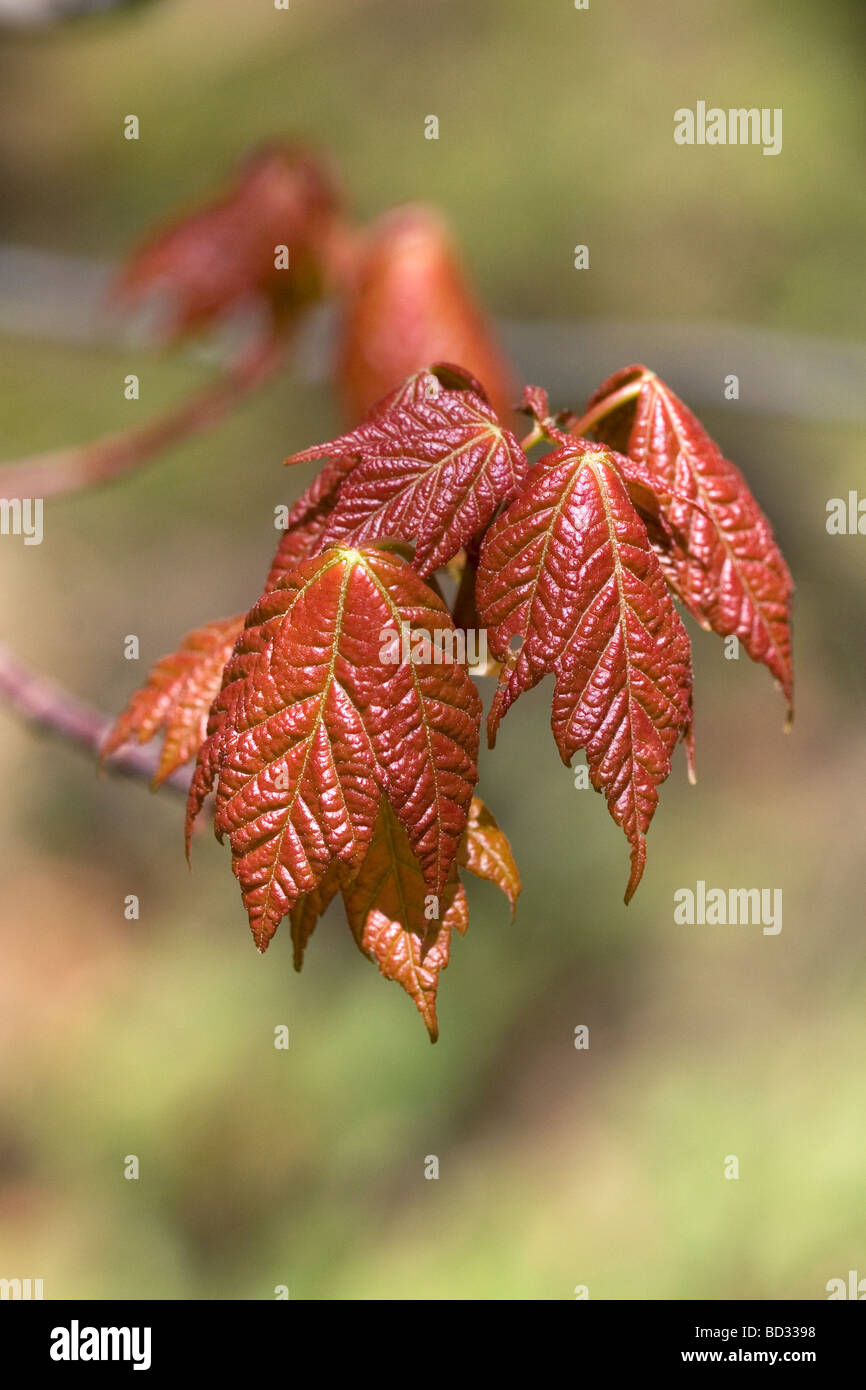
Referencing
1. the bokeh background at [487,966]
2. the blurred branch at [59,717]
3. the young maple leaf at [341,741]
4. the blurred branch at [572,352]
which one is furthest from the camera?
the bokeh background at [487,966]

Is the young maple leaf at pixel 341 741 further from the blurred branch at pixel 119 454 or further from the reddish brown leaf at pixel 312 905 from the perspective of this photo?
the blurred branch at pixel 119 454

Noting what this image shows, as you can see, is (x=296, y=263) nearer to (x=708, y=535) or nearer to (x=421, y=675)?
(x=708, y=535)

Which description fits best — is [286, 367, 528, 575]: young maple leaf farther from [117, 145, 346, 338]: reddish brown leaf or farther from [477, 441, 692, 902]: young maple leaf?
[117, 145, 346, 338]: reddish brown leaf

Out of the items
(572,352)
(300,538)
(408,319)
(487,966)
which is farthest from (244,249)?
(487,966)

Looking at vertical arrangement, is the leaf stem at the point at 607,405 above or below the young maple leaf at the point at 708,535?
above

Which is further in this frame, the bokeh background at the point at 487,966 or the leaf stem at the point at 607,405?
the bokeh background at the point at 487,966

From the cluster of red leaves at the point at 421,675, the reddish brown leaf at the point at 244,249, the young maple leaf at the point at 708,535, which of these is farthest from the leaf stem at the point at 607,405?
the reddish brown leaf at the point at 244,249

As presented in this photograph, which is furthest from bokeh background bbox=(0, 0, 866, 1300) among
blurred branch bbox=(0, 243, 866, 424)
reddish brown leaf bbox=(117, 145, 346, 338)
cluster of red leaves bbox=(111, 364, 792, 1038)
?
cluster of red leaves bbox=(111, 364, 792, 1038)
